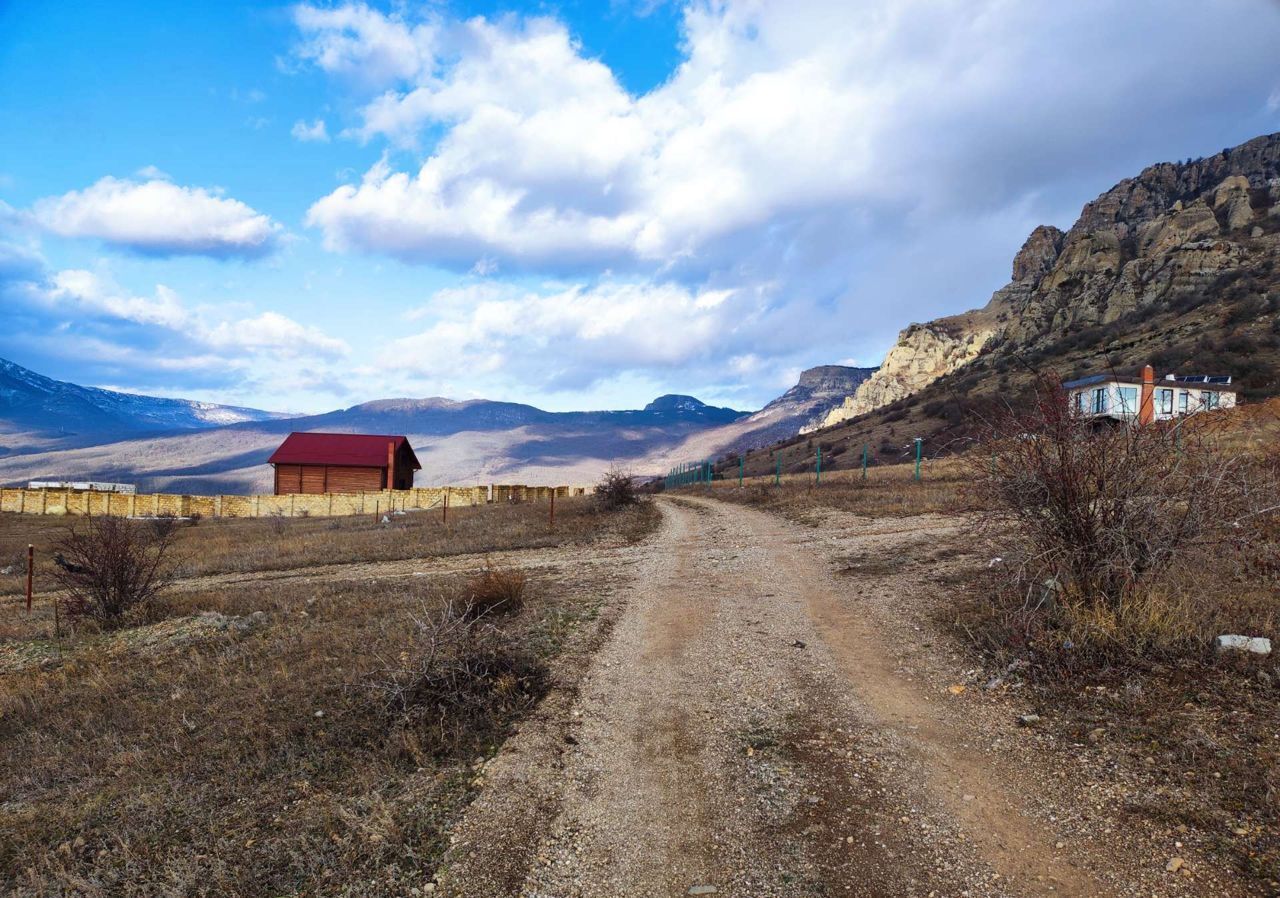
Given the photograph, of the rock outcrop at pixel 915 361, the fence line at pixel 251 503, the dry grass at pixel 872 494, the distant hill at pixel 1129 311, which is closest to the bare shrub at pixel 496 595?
the dry grass at pixel 872 494

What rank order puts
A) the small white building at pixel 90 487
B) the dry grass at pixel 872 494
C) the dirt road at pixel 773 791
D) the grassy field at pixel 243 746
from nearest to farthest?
the dirt road at pixel 773 791
the grassy field at pixel 243 746
the dry grass at pixel 872 494
the small white building at pixel 90 487

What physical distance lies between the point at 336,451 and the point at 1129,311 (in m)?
93.4

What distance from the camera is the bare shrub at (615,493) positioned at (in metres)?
27.9

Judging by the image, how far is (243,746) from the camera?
5781 millimetres

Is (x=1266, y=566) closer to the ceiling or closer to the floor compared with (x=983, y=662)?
closer to the ceiling

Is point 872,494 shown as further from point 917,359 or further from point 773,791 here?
point 917,359

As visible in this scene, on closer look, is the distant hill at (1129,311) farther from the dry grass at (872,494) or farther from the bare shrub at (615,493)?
the bare shrub at (615,493)

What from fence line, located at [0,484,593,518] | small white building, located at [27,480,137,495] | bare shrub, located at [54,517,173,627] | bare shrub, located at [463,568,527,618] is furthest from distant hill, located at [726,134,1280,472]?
small white building, located at [27,480,137,495]

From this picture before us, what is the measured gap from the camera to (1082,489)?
6609mm

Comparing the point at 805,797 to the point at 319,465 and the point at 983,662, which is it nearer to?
the point at 983,662

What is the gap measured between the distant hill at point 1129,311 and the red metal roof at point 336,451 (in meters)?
38.3

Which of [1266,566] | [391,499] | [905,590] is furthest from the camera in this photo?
[391,499]

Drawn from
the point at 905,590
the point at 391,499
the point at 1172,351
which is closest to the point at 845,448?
the point at 1172,351

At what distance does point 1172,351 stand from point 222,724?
6978 centimetres
